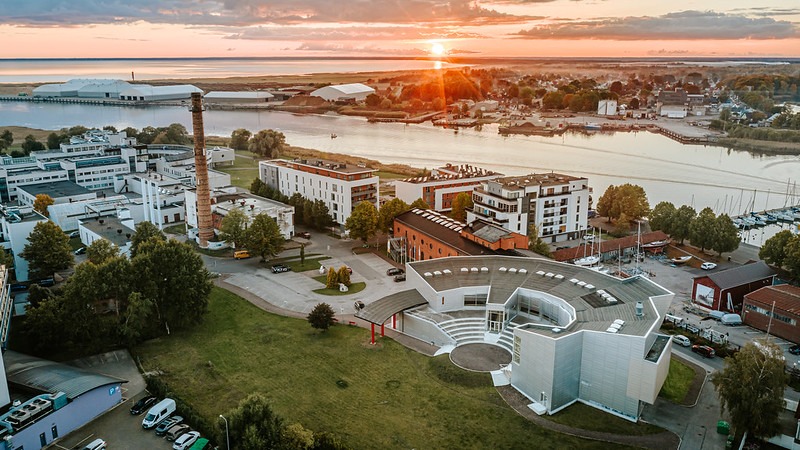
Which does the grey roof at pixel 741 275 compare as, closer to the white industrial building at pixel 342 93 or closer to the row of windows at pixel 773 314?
the row of windows at pixel 773 314

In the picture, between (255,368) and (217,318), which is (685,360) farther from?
(217,318)

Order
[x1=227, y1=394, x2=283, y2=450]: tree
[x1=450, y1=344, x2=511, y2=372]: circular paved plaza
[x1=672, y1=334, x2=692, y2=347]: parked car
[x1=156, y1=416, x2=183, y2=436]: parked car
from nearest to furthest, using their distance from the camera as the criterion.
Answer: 1. [x1=227, y1=394, x2=283, y2=450]: tree
2. [x1=156, y1=416, x2=183, y2=436]: parked car
3. [x1=450, y1=344, x2=511, y2=372]: circular paved plaza
4. [x1=672, y1=334, x2=692, y2=347]: parked car

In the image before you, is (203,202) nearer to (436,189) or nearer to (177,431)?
(436,189)

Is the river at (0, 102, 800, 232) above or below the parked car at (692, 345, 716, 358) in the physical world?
above

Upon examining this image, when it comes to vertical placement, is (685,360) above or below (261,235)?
below

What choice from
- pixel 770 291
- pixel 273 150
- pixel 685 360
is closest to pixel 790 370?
pixel 685 360

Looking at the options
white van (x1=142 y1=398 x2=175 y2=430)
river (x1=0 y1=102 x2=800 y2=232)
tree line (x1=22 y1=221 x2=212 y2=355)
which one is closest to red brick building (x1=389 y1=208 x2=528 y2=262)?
tree line (x1=22 y1=221 x2=212 y2=355)

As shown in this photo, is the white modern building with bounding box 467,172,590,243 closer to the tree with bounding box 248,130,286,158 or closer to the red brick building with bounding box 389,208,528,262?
the red brick building with bounding box 389,208,528,262
